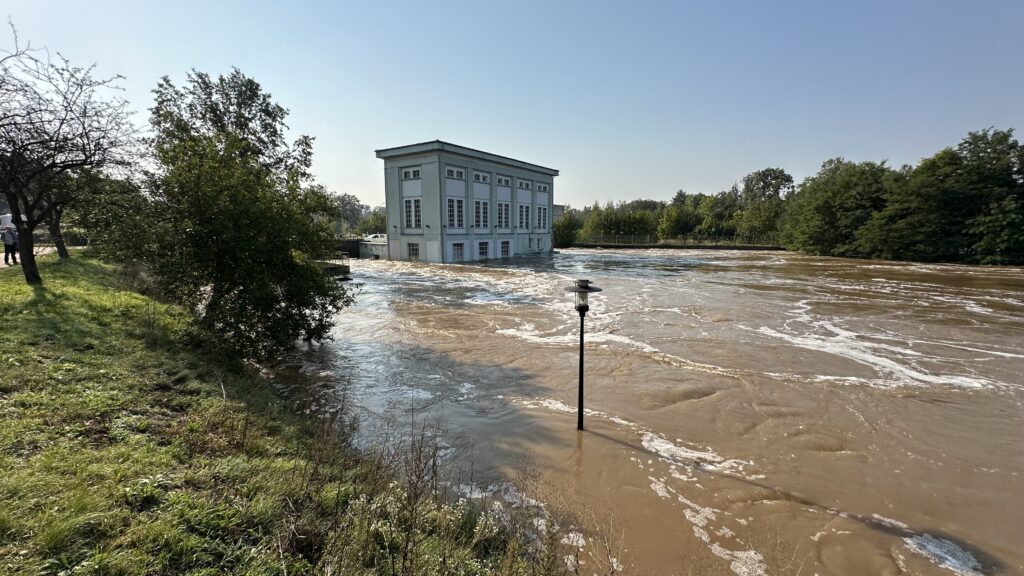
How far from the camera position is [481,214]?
35125 mm

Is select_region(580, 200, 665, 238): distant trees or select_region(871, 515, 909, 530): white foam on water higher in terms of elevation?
select_region(580, 200, 665, 238): distant trees

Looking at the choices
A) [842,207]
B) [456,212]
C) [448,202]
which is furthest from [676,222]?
[448,202]

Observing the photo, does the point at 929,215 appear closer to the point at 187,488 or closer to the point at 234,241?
the point at 234,241

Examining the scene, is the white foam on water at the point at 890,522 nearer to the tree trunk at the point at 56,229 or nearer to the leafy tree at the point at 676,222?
the tree trunk at the point at 56,229

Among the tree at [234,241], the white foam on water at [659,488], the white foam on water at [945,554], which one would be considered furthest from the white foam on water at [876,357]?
the tree at [234,241]

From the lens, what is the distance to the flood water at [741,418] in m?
3.89

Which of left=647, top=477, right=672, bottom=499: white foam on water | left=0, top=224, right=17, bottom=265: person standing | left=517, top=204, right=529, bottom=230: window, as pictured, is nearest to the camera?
left=647, top=477, right=672, bottom=499: white foam on water

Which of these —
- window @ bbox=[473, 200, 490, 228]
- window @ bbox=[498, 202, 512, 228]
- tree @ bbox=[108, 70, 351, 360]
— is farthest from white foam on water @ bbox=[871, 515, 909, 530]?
window @ bbox=[498, 202, 512, 228]

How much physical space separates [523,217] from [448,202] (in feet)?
34.7

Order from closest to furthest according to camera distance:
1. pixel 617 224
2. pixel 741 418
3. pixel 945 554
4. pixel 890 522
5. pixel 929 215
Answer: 1. pixel 945 554
2. pixel 890 522
3. pixel 741 418
4. pixel 929 215
5. pixel 617 224

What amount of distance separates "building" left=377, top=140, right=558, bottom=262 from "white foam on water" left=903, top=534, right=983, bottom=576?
97.0 feet

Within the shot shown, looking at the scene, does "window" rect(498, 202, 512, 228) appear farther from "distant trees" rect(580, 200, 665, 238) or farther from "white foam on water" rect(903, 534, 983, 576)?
"white foam on water" rect(903, 534, 983, 576)

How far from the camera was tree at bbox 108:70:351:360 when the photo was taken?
7434 mm

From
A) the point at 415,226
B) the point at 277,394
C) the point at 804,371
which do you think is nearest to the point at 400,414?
the point at 277,394
